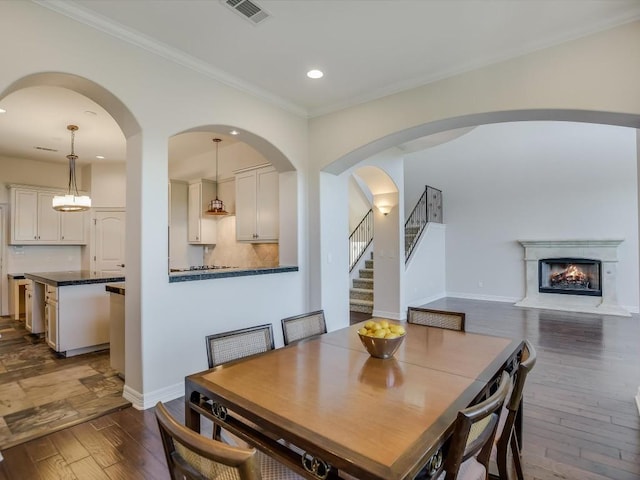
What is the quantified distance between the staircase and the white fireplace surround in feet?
11.2

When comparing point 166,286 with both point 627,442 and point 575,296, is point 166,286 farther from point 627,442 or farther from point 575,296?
point 575,296

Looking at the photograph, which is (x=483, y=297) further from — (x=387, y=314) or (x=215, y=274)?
(x=215, y=274)

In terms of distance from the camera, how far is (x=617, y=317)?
6746 mm

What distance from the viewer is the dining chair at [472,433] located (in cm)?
111

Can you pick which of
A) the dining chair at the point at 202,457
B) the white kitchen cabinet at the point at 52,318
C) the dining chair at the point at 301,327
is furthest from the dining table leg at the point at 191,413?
the white kitchen cabinet at the point at 52,318

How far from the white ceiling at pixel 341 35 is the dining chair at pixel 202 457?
2706 millimetres

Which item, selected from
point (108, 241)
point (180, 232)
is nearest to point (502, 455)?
point (180, 232)

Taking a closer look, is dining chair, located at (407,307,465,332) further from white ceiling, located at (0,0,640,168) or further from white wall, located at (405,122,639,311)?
white wall, located at (405,122,639,311)

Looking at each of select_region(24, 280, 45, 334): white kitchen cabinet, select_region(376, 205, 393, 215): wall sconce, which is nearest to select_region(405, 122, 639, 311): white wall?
select_region(376, 205, 393, 215): wall sconce

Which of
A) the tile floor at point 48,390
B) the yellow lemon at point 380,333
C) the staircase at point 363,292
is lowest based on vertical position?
the tile floor at point 48,390

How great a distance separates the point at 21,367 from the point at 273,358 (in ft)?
12.6

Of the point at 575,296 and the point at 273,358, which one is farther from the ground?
the point at 273,358

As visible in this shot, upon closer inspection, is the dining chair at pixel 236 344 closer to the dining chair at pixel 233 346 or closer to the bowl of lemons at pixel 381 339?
the dining chair at pixel 233 346

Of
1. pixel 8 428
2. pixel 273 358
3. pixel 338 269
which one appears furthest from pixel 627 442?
pixel 8 428
